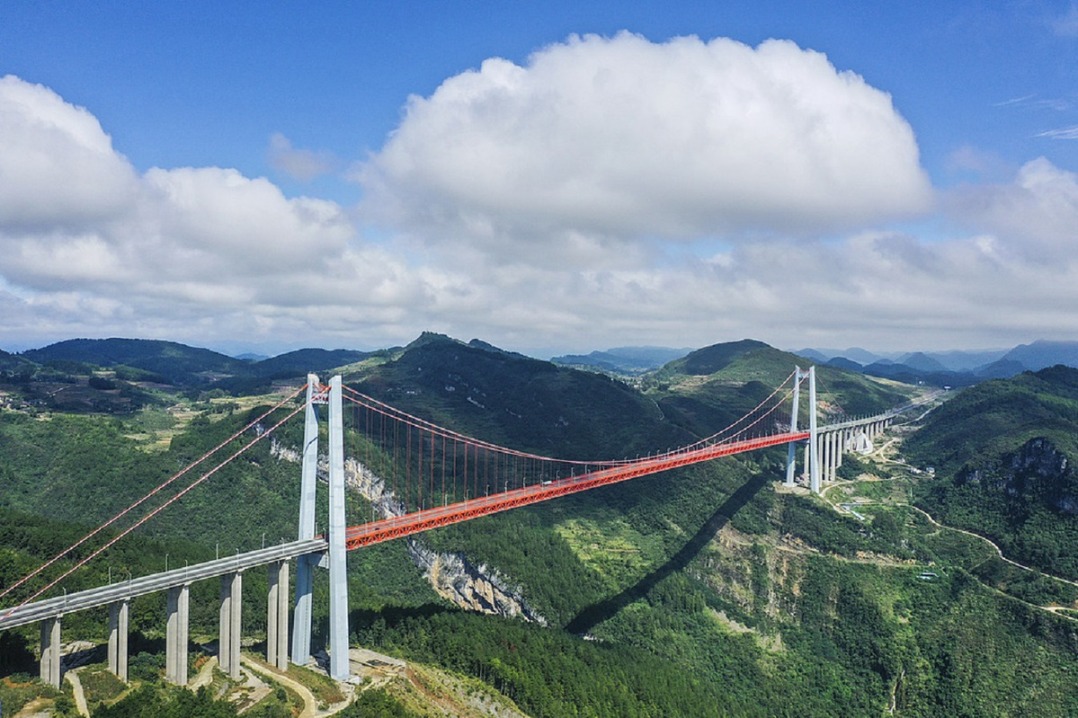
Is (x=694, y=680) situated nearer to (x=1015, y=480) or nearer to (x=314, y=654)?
(x=314, y=654)

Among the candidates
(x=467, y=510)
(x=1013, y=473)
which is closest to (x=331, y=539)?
(x=467, y=510)

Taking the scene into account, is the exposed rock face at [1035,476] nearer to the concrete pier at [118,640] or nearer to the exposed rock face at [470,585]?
the exposed rock face at [470,585]

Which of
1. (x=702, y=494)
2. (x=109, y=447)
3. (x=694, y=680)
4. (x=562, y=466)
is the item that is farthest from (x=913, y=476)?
(x=109, y=447)

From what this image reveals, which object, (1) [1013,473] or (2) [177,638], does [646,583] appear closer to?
(1) [1013,473]

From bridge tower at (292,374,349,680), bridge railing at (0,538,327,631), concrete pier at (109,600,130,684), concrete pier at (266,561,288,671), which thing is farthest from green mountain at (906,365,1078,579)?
concrete pier at (109,600,130,684)

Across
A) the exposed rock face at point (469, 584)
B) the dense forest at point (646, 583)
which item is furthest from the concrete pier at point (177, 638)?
the exposed rock face at point (469, 584)
